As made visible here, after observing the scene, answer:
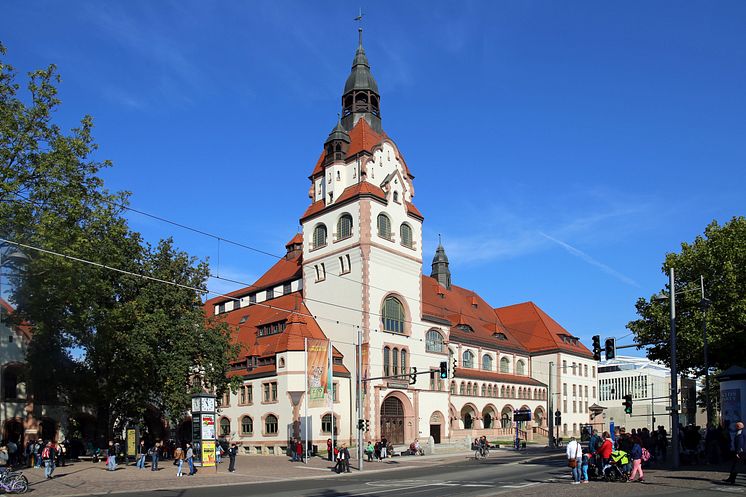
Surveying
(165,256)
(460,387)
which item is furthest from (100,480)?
(460,387)

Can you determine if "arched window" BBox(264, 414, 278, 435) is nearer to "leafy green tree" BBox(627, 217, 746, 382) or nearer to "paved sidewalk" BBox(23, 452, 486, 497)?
"paved sidewalk" BBox(23, 452, 486, 497)

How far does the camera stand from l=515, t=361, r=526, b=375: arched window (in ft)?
273

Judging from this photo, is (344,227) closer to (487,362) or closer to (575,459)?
(487,362)

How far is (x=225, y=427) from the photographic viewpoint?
61.7m

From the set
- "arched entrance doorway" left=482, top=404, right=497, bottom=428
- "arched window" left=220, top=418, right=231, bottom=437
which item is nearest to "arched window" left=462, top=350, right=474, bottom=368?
"arched entrance doorway" left=482, top=404, right=497, bottom=428

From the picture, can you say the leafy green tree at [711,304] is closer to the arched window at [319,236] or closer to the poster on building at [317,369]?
the poster on building at [317,369]

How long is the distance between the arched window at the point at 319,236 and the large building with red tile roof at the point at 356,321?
13cm

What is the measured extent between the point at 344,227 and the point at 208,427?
2535 centimetres

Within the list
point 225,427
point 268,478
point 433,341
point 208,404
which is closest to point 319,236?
point 433,341

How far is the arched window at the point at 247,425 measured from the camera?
58031 mm

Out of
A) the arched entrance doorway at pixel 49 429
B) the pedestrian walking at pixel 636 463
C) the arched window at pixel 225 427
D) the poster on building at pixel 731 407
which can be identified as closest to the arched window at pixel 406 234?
the arched window at pixel 225 427

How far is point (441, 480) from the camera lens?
28.6m

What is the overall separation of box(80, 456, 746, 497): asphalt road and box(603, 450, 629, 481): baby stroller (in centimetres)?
93

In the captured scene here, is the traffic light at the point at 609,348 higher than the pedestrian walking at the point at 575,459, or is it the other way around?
the traffic light at the point at 609,348
